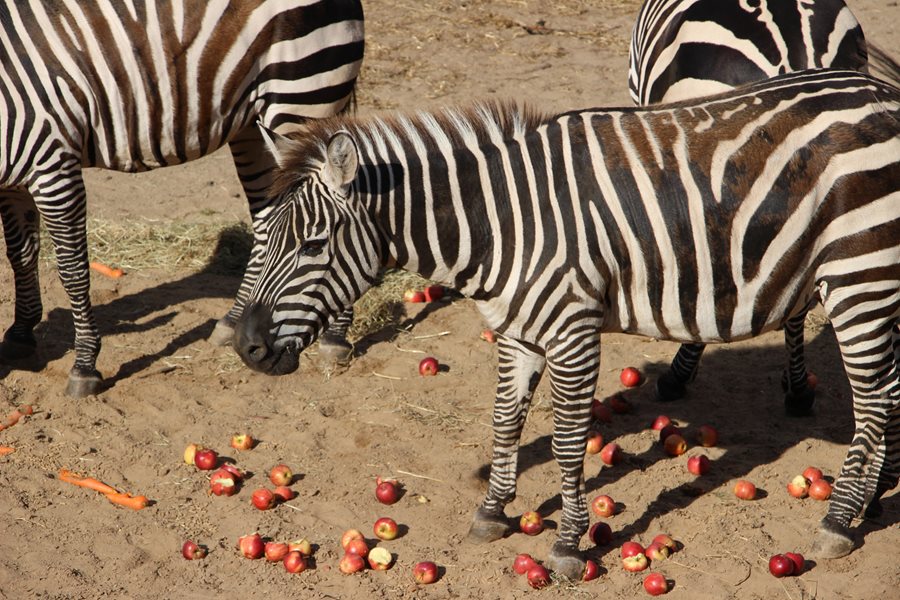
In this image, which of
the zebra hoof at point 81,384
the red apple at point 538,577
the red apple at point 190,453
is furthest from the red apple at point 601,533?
the zebra hoof at point 81,384

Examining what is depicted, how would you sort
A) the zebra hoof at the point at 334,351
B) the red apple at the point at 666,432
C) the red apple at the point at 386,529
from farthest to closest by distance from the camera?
the zebra hoof at the point at 334,351
the red apple at the point at 666,432
the red apple at the point at 386,529

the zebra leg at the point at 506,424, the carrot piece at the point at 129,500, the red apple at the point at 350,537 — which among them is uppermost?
the zebra leg at the point at 506,424

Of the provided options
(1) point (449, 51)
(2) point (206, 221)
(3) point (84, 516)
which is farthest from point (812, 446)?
(1) point (449, 51)

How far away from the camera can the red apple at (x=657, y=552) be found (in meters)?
5.45

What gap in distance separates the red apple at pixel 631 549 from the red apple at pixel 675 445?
1.15 metres

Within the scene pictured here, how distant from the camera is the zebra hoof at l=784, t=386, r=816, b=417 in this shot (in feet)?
22.5

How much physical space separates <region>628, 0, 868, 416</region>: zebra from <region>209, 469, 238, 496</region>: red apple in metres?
3.06

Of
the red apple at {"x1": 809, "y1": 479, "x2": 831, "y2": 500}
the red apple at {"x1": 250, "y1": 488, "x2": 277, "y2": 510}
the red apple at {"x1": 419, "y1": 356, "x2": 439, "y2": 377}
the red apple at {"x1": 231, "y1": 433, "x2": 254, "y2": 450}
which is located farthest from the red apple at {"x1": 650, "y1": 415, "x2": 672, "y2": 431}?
the red apple at {"x1": 231, "y1": 433, "x2": 254, "y2": 450}

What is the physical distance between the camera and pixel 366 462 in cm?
647

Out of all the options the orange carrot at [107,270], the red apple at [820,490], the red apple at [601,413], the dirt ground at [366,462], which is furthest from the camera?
the orange carrot at [107,270]

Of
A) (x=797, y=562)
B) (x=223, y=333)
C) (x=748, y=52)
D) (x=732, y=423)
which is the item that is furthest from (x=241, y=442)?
(x=748, y=52)

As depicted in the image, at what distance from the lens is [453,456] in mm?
6520

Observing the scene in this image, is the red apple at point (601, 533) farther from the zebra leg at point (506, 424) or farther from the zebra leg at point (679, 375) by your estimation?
the zebra leg at point (679, 375)

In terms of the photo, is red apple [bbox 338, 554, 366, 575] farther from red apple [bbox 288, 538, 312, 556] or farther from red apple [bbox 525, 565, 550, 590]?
red apple [bbox 525, 565, 550, 590]
